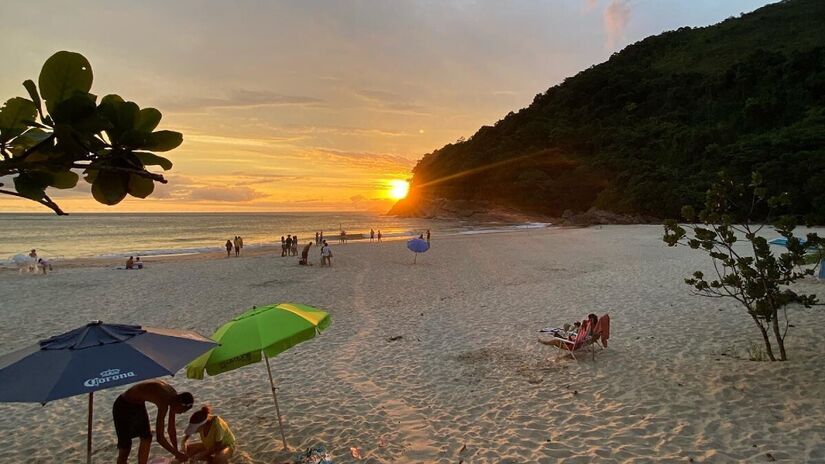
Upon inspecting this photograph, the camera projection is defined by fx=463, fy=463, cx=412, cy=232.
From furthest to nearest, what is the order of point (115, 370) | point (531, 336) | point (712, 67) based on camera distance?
point (712, 67), point (531, 336), point (115, 370)

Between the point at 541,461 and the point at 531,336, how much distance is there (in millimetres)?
4935

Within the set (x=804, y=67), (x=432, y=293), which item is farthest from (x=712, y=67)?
(x=432, y=293)

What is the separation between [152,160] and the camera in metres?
1.34

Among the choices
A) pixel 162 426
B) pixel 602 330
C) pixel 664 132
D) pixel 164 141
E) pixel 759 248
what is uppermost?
pixel 664 132

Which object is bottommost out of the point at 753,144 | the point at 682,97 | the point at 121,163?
the point at 121,163

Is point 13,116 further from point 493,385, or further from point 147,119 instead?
point 493,385

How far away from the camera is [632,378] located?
7238 millimetres

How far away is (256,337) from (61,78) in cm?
410

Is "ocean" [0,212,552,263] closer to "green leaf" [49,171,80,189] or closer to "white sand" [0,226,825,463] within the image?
"white sand" [0,226,825,463]

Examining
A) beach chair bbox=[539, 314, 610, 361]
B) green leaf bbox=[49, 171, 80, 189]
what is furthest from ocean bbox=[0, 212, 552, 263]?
green leaf bbox=[49, 171, 80, 189]

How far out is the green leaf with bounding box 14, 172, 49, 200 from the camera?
1304 millimetres

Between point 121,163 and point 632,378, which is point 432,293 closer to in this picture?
point 632,378

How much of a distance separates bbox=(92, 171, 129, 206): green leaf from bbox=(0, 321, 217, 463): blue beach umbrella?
2851 millimetres

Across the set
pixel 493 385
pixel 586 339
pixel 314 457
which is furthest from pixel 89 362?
pixel 586 339
